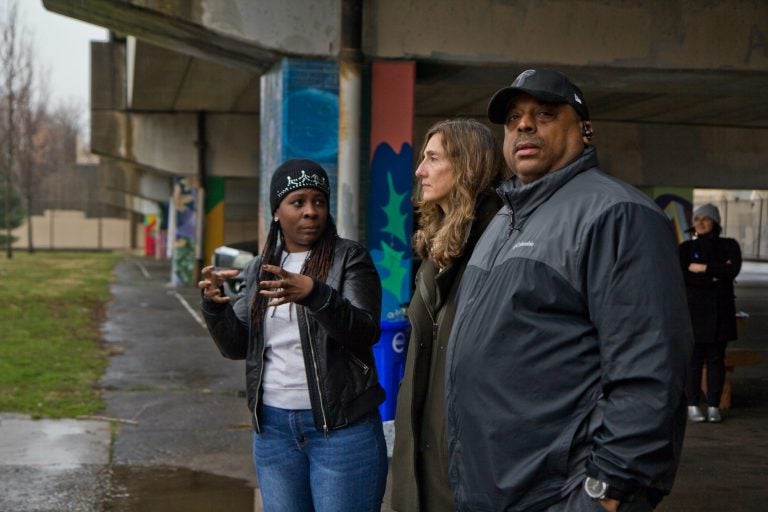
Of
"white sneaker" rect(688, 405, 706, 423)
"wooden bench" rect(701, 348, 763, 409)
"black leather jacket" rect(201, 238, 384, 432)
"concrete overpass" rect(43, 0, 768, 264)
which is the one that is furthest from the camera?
"wooden bench" rect(701, 348, 763, 409)

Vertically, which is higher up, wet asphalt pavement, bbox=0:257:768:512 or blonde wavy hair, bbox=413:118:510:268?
blonde wavy hair, bbox=413:118:510:268

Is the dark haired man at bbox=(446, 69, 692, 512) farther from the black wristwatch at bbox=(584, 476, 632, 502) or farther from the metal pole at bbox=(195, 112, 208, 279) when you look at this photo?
the metal pole at bbox=(195, 112, 208, 279)

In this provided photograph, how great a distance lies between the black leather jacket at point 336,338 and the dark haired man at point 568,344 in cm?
74

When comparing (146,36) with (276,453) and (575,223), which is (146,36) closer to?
(276,453)

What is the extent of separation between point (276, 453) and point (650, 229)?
1.68m

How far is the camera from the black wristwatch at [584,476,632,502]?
2238 millimetres

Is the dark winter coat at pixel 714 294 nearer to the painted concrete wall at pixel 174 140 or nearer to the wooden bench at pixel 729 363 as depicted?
the wooden bench at pixel 729 363

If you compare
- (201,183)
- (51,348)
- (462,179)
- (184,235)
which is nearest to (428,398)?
(462,179)

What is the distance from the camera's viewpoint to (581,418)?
2330 millimetres

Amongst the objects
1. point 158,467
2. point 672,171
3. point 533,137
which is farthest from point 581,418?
point 672,171

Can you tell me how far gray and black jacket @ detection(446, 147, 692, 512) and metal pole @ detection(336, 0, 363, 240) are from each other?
19.5ft

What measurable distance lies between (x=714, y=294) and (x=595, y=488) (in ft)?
21.9

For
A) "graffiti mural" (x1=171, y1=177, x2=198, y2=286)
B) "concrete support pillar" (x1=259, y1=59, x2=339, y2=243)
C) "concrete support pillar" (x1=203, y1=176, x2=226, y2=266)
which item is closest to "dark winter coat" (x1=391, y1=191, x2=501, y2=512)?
"concrete support pillar" (x1=259, y1=59, x2=339, y2=243)

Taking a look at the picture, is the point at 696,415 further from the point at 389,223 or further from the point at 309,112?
the point at 309,112
